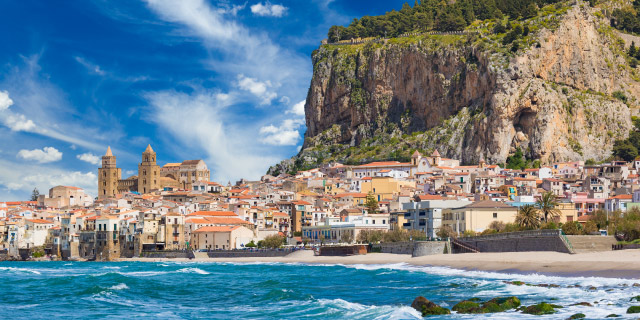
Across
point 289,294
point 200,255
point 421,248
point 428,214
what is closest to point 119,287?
point 289,294

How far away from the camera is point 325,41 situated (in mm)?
196125

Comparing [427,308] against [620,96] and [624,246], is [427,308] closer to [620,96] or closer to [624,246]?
[624,246]

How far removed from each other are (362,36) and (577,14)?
170 ft

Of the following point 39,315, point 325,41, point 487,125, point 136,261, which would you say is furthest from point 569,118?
point 39,315

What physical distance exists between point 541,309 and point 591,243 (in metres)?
24.8

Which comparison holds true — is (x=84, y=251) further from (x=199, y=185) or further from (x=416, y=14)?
(x=416, y=14)

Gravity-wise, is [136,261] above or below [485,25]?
below

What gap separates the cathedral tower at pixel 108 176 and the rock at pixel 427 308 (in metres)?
142

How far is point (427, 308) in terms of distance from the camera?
37844 mm

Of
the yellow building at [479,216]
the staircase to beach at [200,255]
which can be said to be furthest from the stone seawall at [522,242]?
the staircase to beach at [200,255]

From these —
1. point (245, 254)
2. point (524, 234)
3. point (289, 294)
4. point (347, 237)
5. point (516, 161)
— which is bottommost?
point (289, 294)

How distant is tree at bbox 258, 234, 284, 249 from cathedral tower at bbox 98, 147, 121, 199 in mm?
82428

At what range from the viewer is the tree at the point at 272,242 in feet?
320

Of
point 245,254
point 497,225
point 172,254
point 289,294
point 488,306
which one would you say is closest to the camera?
point 488,306
